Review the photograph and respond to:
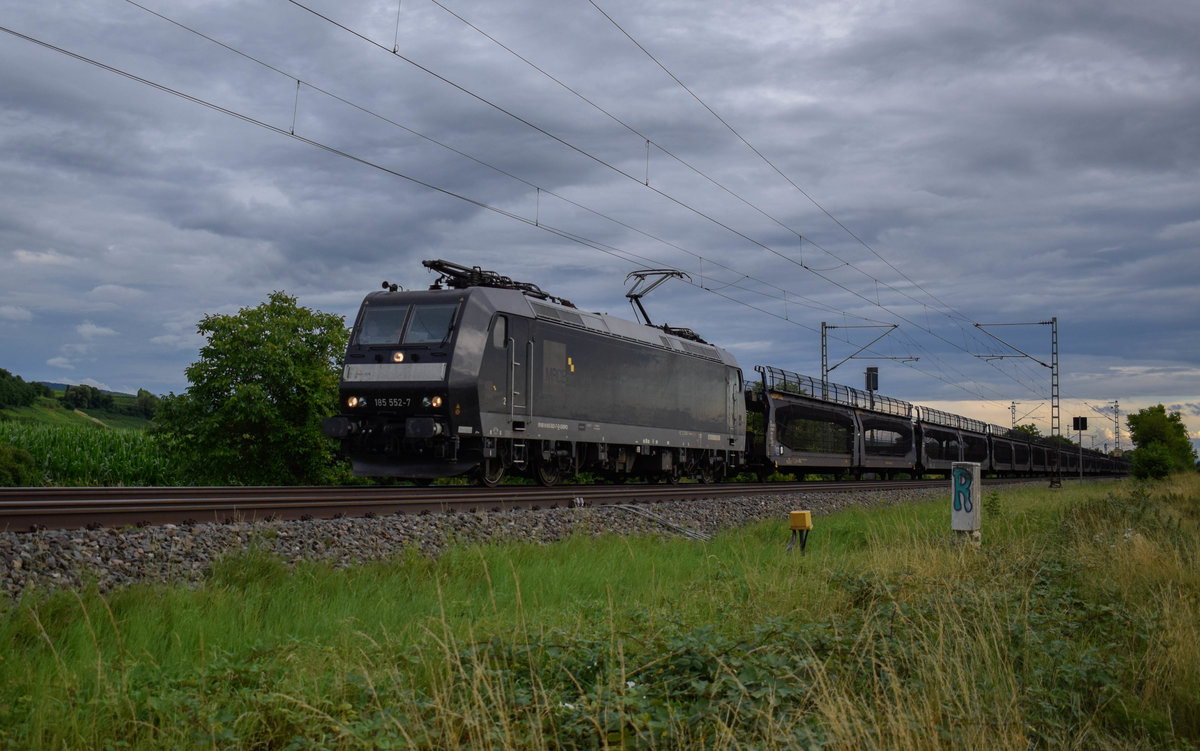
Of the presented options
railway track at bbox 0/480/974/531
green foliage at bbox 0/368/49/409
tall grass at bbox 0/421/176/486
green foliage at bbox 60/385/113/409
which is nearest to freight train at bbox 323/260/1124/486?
railway track at bbox 0/480/974/531

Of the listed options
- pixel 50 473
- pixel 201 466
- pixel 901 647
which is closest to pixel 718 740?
pixel 901 647

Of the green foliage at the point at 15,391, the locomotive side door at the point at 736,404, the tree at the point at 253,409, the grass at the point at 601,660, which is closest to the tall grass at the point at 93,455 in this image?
the tree at the point at 253,409

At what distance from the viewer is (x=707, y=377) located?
24.3 metres

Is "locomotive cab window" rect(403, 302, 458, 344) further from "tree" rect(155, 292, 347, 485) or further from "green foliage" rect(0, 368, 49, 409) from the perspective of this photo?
"green foliage" rect(0, 368, 49, 409)

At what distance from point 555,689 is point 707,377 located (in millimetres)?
20365

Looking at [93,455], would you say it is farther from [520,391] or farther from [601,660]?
[601,660]

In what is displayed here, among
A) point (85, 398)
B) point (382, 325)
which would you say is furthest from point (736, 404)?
point (85, 398)

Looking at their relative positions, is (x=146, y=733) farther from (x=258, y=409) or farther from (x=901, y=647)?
(x=258, y=409)

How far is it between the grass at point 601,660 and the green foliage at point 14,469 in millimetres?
16717

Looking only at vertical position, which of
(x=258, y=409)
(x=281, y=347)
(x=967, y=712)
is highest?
(x=281, y=347)

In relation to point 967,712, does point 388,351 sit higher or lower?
higher

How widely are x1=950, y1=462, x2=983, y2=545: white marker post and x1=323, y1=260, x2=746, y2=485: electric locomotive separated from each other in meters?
7.84

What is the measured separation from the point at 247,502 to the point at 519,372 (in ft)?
22.7

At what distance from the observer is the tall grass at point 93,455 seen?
26.2 meters
